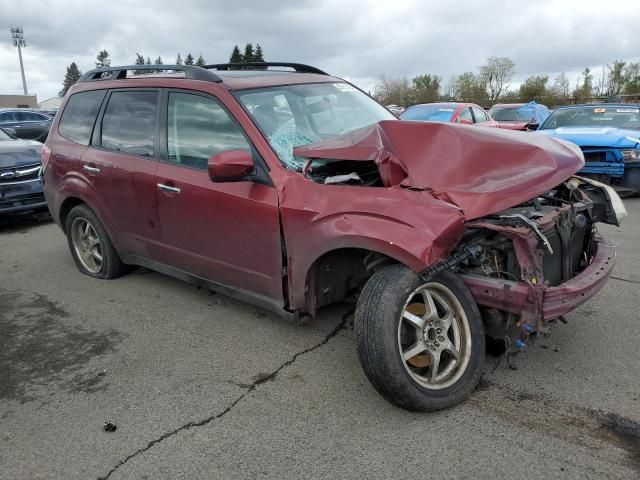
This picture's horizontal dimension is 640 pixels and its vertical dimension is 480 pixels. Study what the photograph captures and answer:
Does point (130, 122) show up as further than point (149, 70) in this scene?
No

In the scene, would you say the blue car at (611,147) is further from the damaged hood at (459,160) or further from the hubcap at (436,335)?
the hubcap at (436,335)

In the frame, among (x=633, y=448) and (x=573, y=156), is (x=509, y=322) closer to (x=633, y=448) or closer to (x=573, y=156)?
(x=633, y=448)

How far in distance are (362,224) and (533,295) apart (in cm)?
96

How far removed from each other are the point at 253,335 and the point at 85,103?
2.89 m

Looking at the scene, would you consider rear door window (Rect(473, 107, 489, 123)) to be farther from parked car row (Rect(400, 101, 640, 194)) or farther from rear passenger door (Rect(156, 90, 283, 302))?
rear passenger door (Rect(156, 90, 283, 302))

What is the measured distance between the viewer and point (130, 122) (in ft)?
14.8

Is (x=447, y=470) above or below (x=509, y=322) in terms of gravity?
below

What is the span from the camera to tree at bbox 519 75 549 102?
138 feet

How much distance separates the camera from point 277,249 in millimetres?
3441

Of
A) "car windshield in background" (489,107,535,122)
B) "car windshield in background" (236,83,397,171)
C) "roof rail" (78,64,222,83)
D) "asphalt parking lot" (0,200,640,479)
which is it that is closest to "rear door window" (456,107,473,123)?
"car windshield in background" (489,107,535,122)

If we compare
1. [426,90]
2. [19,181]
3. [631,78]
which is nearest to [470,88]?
[426,90]

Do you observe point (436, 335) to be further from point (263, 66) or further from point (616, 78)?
point (616, 78)

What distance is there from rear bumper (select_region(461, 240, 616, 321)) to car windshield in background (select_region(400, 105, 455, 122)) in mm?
8799

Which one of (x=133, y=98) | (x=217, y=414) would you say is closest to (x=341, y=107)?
(x=133, y=98)
